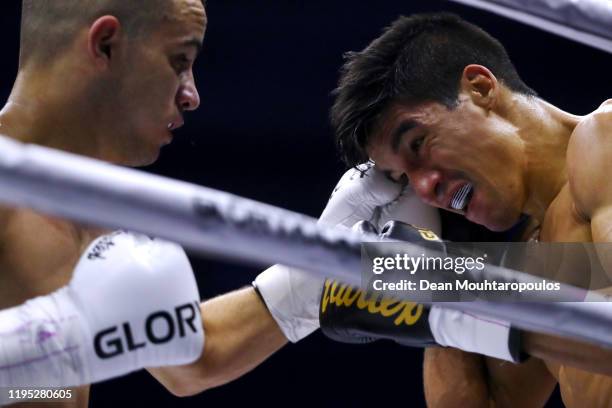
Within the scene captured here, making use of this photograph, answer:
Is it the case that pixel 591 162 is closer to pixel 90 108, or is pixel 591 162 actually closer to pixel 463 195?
pixel 463 195

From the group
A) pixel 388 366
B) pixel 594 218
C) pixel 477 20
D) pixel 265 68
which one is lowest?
pixel 388 366

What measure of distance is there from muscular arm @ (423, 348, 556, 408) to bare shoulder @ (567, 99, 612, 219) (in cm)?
48

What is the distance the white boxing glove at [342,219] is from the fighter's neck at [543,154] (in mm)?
246

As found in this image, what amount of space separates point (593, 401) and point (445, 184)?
1.49 feet

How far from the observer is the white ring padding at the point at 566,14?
1.69 meters

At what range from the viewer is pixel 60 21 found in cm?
147

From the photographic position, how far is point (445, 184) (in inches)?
68.5

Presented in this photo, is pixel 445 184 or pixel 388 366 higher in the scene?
pixel 445 184

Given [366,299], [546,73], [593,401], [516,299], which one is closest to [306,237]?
[516,299]

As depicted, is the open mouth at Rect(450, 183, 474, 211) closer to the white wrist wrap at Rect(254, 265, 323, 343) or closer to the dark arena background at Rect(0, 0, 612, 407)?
the white wrist wrap at Rect(254, 265, 323, 343)

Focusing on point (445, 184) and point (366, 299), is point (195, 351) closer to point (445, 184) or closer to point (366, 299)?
point (366, 299)

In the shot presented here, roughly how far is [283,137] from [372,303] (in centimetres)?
197

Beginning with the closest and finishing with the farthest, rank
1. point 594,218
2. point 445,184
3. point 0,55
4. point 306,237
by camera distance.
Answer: point 306,237 → point 594,218 → point 445,184 → point 0,55

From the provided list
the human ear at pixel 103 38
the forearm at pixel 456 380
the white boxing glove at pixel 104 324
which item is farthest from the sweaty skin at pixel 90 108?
the forearm at pixel 456 380
